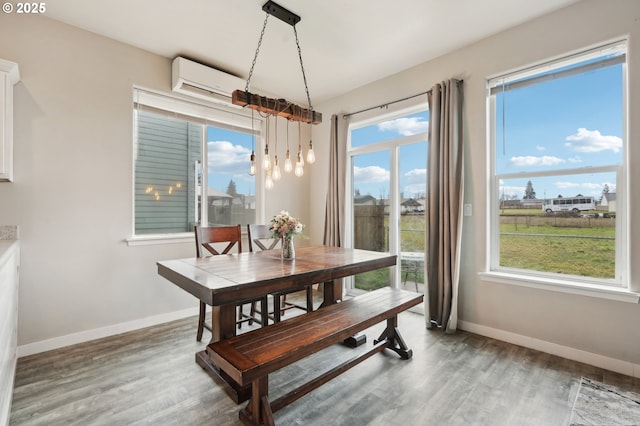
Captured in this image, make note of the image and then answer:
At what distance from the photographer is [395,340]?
104 inches

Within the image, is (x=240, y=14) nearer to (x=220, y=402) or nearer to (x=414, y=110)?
(x=414, y=110)

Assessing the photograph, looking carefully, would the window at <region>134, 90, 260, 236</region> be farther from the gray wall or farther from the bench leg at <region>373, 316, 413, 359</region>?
the bench leg at <region>373, 316, 413, 359</region>

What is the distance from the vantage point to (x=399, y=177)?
3846 mm

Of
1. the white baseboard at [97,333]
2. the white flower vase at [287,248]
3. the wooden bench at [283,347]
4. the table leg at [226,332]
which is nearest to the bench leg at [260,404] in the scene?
the wooden bench at [283,347]

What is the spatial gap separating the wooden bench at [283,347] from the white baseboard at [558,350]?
1158 millimetres

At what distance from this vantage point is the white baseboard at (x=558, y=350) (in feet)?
7.46

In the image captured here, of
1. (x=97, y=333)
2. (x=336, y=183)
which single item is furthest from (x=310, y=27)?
(x=97, y=333)

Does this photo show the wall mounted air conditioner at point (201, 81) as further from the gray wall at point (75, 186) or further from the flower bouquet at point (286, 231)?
the flower bouquet at point (286, 231)

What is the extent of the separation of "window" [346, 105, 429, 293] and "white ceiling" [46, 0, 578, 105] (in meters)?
→ 0.79

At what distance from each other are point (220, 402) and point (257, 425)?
40 centimetres

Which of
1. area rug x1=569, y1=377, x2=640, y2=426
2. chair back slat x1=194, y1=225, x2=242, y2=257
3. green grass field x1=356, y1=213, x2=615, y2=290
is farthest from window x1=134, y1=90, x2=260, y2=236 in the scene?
area rug x1=569, y1=377, x2=640, y2=426

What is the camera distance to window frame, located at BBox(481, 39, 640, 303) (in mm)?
2352

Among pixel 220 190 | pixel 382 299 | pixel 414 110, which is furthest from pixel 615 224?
pixel 220 190

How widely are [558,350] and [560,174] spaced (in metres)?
1.52
